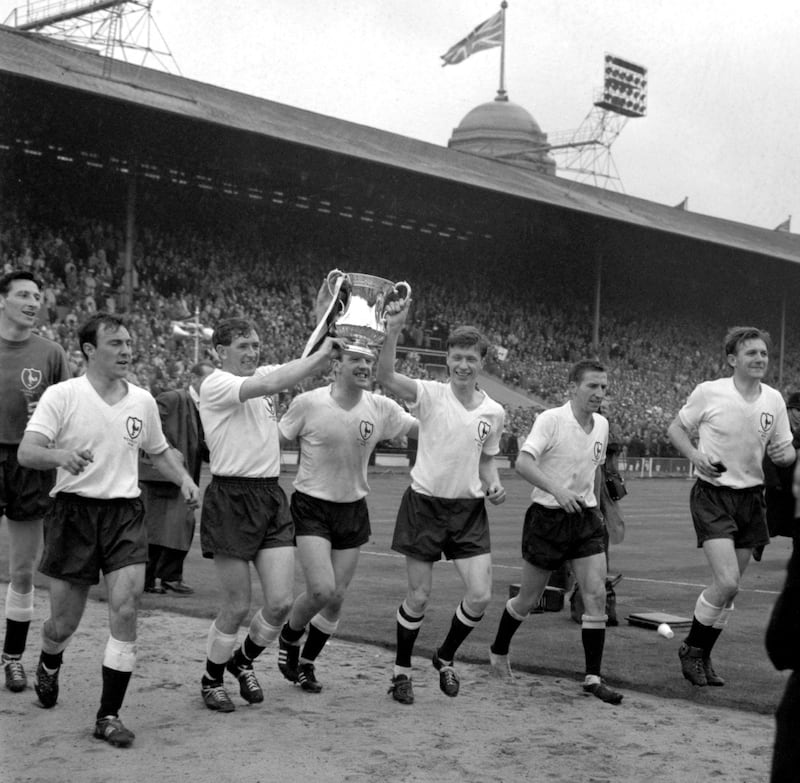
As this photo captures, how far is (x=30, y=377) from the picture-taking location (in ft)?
21.4

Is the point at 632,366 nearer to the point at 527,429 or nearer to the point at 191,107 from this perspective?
the point at 527,429

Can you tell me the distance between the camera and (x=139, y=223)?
3572cm

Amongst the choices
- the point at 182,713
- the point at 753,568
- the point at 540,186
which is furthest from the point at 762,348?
the point at 540,186

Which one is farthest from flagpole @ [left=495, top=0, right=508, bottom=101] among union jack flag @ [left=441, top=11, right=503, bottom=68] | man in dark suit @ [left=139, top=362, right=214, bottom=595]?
man in dark suit @ [left=139, top=362, right=214, bottom=595]

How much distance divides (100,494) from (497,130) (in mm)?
82896

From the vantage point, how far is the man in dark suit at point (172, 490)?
31.1ft

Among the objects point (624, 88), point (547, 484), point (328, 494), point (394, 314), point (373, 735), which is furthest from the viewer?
point (624, 88)

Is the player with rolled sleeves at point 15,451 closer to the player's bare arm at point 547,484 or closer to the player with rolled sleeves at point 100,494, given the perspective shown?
the player with rolled sleeves at point 100,494

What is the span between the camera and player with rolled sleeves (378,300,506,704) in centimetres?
660

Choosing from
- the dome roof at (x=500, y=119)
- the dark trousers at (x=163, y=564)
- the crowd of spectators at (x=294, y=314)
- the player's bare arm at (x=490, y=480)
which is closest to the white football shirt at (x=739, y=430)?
the player's bare arm at (x=490, y=480)

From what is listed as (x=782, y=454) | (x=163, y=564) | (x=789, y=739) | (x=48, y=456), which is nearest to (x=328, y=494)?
(x=48, y=456)

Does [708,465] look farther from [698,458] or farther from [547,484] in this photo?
[547,484]

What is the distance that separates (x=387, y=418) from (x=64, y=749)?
253cm

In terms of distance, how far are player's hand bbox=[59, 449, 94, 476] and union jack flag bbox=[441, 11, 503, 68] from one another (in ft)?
162
